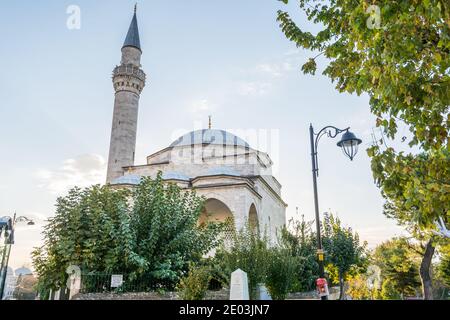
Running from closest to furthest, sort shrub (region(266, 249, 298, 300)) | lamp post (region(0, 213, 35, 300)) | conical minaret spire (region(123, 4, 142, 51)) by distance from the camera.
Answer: shrub (region(266, 249, 298, 300)) < lamp post (region(0, 213, 35, 300)) < conical minaret spire (region(123, 4, 142, 51))

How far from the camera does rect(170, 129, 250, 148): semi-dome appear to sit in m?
28.0

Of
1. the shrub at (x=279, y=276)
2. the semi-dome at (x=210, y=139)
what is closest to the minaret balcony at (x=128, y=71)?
the semi-dome at (x=210, y=139)

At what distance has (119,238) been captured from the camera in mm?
9648

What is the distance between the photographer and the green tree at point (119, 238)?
9580mm

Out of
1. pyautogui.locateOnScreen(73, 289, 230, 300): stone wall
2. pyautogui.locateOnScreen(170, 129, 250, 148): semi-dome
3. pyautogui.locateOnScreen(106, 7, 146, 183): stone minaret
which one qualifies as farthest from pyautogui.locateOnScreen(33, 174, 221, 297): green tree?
pyautogui.locateOnScreen(170, 129, 250, 148): semi-dome

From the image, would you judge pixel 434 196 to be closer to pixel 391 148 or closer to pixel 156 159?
pixel 391 148

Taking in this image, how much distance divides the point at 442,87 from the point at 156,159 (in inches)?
1040

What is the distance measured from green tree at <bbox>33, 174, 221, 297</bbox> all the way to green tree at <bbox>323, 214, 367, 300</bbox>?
606cm

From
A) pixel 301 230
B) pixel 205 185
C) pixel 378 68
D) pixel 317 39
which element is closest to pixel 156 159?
pixel 205 185

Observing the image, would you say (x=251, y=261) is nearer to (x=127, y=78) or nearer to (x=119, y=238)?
(x=119, y=238)

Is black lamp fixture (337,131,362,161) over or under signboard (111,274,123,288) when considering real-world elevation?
over

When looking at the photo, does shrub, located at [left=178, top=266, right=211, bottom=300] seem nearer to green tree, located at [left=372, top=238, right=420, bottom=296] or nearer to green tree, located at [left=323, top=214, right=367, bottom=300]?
green tree, located at [left=323, top=214, right=367, bottom=300]

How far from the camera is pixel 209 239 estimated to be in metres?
11.4

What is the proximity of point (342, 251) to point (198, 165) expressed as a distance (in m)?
14.1
